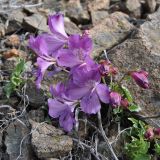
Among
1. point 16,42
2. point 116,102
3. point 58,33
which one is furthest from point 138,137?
point 16,42

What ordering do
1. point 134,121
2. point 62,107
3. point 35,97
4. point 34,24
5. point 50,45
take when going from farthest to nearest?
point 34,24, point 35,97, point 134,121, point 62,107, point 50,45

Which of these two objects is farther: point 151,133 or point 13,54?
point 13,54

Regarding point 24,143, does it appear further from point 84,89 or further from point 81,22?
point 81,22

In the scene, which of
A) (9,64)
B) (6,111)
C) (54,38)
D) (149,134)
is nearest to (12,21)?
(9,64)

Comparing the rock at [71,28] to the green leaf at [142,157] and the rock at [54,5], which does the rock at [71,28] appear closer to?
the rock at [54,5]

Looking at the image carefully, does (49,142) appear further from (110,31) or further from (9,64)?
(110,31)

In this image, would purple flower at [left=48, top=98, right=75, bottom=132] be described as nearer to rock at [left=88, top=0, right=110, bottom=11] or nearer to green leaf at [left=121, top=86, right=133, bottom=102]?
green leaf at [left=121, top=86, right=133, bottom=102]
